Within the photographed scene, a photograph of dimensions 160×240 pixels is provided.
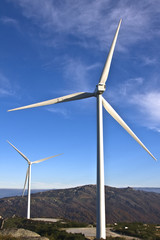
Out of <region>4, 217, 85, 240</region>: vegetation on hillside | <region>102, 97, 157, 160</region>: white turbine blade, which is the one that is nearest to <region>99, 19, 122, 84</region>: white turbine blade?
<region>102, 97, 157, 160</region>: white turbine blade

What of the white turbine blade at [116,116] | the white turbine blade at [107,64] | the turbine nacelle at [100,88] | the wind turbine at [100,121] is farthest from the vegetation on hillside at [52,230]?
the white turbine blade at [107,64]


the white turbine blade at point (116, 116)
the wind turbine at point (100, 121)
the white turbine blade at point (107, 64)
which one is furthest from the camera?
the white turbine blade at point (107, 64)

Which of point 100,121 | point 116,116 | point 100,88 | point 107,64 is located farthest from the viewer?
point 107,64

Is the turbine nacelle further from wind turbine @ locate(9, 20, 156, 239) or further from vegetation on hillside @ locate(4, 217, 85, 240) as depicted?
vegetation on hillside @ locate(4, 217, 85, 240)

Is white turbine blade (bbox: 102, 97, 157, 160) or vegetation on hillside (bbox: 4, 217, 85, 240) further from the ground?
white turbine blade (bbox: 102, 97, 157, 160)

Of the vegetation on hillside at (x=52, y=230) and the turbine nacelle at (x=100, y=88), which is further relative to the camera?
the turbine nacelle at (x=100, y=88)

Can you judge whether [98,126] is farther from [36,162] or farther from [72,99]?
[36,162]

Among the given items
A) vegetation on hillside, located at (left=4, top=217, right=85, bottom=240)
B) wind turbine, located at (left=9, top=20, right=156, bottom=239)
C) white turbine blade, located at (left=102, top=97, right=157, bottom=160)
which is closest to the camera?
wind turbine, located at (left=9, top=20, right=156, bottom=239)

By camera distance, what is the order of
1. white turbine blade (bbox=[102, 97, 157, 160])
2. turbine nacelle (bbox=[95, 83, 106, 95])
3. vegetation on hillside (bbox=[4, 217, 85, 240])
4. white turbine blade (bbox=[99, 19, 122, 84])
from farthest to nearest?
white turbine blade (bbox=[99, 19, 122, 84])
white turbine blade (bbox=[102, 97, 157, 160])
turbine nacelle (bbox=[95, 83, 106, 95])
vegetation on hillside (bbox=[4, 217, 85, 240])

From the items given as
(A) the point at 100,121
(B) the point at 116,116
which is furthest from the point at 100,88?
(A) the point at 100,121

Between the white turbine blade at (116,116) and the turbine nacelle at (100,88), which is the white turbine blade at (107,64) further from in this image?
the white turbine blade at (116,116)

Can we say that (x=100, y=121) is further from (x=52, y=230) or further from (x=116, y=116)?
(x=52, y=230)

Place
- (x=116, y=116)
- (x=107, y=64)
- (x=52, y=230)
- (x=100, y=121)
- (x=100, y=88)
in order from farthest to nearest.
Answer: (x=52, y=230) < (x=107, y=64) < (x=116, y=116) < (x=100, y=88) < (x=100, y=121)

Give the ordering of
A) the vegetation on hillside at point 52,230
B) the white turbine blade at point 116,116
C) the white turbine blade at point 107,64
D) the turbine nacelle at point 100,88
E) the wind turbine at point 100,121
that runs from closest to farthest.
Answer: the wind turbine at point 100,121 < the vegetation on hillside at point 52,230 < the turbine nacelle at point 100,88 < the white turbine blade at point 116,116 < the white turbine blade at point 107,64
